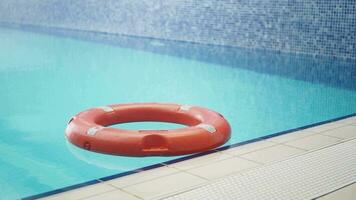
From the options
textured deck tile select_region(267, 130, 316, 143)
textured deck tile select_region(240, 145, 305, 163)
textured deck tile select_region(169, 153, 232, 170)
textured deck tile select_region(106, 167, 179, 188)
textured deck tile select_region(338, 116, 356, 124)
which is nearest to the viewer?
textured deck tile select_region(106, 167, 179, 188)

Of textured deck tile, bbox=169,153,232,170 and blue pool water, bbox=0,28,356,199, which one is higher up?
blue pool water, bbox=0,28,356,199

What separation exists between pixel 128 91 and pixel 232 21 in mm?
3864

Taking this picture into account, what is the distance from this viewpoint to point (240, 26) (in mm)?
7938

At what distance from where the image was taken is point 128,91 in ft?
15.2

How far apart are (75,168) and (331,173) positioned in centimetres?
126

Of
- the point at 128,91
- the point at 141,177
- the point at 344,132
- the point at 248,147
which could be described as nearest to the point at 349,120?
the point at 344,132

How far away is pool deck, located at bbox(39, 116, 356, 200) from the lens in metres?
2.12

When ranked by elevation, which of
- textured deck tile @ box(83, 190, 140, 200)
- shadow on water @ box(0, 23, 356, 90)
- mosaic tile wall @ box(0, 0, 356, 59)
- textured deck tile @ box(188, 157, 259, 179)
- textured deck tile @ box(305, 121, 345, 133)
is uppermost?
mosaic tile wall @ box(0, 0, 356, 59)

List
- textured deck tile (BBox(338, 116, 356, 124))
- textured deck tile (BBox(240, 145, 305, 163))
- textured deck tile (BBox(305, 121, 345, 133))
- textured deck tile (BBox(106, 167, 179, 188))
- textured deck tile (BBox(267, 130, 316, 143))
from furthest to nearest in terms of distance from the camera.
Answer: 1. textured deck tile (BBox(338, 116, 356, 124))
2. textured deck tile (BBox(305, 121, 345, 133))
3. textured deck tile (BBox(267, 130, 316, 143))
4. textured deck tile (BBox(240, 145, 305, 163))
5. textured deck tile (BBox(106, 167, 179, 188))

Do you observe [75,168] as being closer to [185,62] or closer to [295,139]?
[295,139]

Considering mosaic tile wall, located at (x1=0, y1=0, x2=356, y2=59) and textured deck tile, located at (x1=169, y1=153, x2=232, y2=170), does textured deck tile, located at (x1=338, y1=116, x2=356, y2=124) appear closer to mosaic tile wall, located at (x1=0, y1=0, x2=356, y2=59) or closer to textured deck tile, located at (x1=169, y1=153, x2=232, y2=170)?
textured deck tile, located at (x1=169, y1=153, x2=232, y2=170)

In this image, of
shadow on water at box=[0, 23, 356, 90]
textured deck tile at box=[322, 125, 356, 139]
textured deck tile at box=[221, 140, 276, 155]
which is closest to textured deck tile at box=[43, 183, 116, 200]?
textured deck tile at box=[221, 140, 276, 155]

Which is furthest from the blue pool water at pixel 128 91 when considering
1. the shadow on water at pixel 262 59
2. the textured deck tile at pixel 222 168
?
the textured deck tile at pixel 222 168

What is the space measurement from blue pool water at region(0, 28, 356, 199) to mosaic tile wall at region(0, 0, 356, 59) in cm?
35
